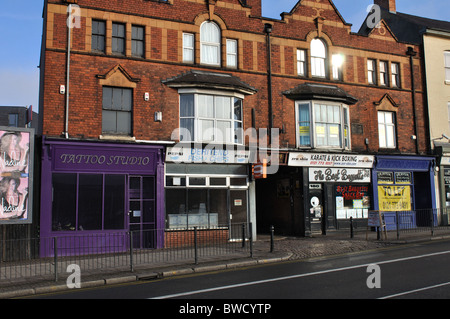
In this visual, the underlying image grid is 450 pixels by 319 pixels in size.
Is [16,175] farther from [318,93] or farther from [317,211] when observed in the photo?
[318,93]

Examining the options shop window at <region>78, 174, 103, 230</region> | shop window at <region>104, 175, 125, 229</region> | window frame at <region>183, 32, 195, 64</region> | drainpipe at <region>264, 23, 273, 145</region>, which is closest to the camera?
shop window at <region>78, 174, 103, 230</region>

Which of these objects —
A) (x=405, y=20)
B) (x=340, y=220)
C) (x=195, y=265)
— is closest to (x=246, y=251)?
(x=195, y=265)

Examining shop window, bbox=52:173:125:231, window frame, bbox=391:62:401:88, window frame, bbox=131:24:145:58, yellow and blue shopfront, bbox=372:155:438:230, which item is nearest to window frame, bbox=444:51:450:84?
window frame, bbox=391:62:401:88

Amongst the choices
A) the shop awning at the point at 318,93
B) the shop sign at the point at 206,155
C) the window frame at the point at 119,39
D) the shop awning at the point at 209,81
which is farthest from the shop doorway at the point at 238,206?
the window frame at the point at 119,39

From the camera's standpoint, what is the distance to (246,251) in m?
14.6

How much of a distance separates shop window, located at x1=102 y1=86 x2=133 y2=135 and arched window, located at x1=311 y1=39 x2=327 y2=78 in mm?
9366

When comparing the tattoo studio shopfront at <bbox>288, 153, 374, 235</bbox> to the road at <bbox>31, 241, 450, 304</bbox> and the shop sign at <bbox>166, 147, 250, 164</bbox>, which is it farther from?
the road at <bbox>31, 241, 450, 304</bbox>

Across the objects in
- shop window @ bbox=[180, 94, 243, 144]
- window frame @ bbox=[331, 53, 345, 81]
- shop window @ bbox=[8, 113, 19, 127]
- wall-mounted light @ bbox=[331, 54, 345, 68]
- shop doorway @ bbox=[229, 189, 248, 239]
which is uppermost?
shop window @ bbox=[8, 113, 19, 127]

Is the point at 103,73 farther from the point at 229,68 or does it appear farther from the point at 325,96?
the point at 325,96

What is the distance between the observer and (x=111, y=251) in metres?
15.2

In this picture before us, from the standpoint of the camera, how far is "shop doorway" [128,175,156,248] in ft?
53.7

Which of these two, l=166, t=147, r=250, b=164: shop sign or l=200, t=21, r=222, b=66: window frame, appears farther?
l=200, t=21, r=222, b=66: window frame

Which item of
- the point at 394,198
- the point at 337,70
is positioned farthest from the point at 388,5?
the point at 394,198
